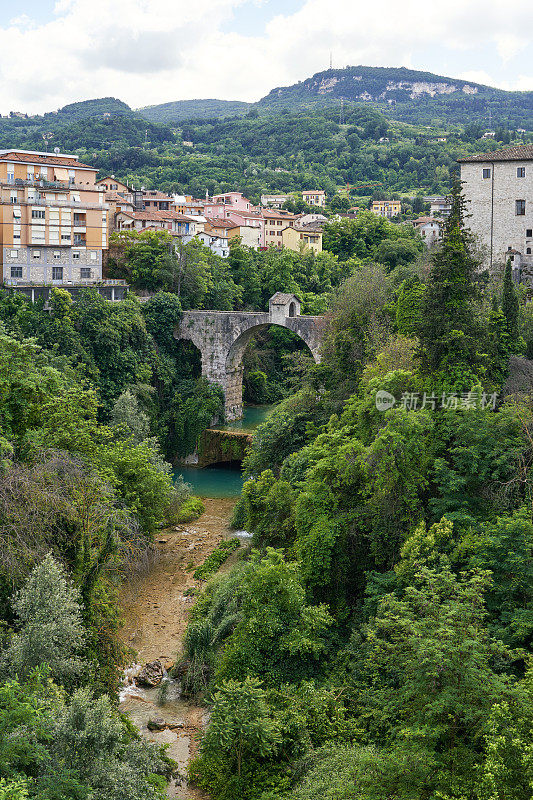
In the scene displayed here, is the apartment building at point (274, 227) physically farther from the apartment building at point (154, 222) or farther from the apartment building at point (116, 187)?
the apartment building at point (154, 222)

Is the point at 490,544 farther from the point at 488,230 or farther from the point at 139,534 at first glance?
the point at 488,230

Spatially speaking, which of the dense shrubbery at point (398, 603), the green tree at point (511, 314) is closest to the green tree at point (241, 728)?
the dense shrubbery at point (398, 603)

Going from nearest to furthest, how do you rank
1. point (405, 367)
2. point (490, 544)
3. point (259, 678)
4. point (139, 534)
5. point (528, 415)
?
1. point (490, 544)
2. point (259, 678)
3. point (528, 415)
4. point (405, 367)
5. point (139, 534)

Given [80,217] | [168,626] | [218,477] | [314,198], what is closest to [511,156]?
[218,477]

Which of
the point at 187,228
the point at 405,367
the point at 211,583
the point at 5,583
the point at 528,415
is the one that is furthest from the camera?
the point at 187,228

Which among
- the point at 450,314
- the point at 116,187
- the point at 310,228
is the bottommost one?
the point at 450,314

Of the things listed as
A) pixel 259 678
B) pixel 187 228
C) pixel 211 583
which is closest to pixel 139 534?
pixel 211 583

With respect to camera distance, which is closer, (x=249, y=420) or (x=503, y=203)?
(x=503, y=203)

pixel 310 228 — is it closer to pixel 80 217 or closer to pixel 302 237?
pixel 302 237
